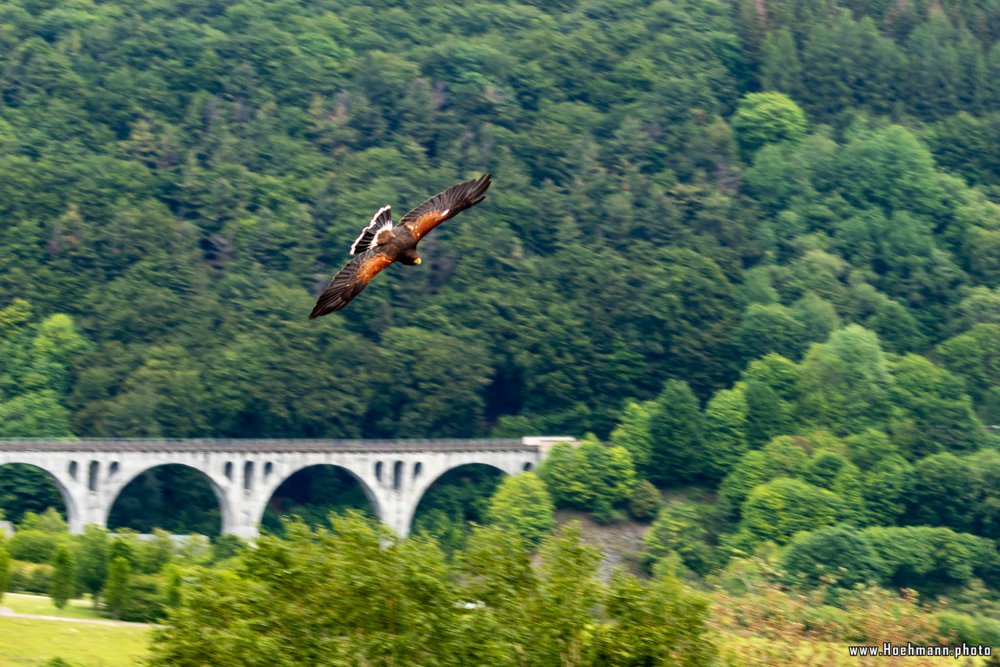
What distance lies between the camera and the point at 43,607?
8512 centimetres

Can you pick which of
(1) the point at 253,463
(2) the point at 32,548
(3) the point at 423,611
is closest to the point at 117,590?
(2) the point at 32,548

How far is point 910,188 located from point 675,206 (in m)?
23.3

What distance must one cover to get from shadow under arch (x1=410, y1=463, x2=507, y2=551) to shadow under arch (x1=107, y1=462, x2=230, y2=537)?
13216 mm

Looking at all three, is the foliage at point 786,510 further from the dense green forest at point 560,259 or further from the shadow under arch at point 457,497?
the shadow under arch at point 457,497

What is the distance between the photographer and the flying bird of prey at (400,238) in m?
42.8

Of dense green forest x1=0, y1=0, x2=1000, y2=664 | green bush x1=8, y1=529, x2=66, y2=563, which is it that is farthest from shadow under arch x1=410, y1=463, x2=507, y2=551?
green bush x1=8, y1=529, x2=66, y2=563

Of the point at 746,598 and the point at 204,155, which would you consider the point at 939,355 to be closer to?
the point at 204,155

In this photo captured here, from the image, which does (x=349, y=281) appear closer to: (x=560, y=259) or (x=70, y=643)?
(x=70, y=643)

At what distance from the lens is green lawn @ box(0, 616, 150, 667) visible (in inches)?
2921

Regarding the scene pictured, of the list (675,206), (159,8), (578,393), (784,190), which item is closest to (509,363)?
(578,393)

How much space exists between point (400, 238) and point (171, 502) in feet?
322

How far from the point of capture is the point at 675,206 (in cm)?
17112

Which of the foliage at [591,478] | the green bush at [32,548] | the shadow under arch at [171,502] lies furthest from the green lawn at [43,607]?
the foliage at [591,478]

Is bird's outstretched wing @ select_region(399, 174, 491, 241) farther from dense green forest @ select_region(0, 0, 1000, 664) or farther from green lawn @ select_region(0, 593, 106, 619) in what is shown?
dense green forest @ select_region(0, 0, 1000, 664)
